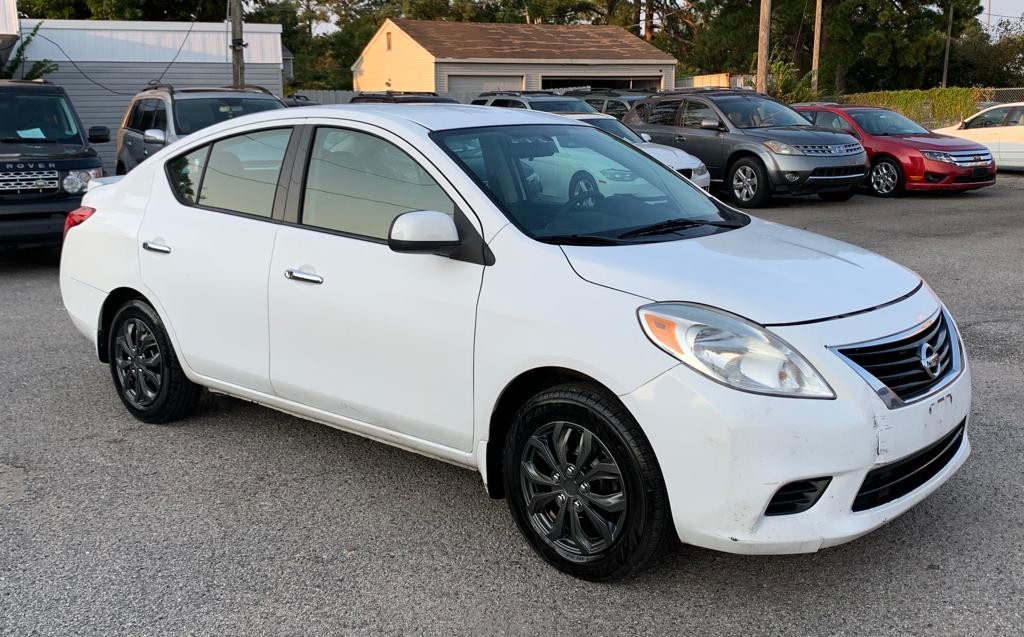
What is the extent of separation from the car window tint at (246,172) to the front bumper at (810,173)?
1159 centimetres

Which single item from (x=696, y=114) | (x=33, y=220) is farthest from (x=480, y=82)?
(x=33, y=220)

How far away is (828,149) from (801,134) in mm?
470

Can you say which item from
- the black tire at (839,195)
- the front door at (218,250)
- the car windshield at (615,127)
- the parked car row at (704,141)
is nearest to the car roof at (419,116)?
the front door at (218,250)

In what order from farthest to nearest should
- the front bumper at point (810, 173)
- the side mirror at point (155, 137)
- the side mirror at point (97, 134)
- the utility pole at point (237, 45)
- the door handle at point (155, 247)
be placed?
the utility pole at point (237, 45)
the front bumper at point (810, 173)
the side mirror at point (155, 137)
the side mirror at point (97, 134)
the door handle at point (155, 247)

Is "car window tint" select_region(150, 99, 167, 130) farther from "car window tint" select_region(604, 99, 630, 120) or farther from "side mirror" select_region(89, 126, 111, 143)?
"car window tint" select_region(604, 99, 630, 120)

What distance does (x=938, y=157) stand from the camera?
16.3 meters

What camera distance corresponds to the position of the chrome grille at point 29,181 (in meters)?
9.96

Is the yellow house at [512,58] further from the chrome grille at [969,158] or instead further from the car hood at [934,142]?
the chrome grille at [969,158]

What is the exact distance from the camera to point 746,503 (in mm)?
3182

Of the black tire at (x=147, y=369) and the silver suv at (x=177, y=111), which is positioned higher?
the silver suv at (x=177, y=111)

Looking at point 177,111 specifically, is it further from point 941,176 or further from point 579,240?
point 941,176

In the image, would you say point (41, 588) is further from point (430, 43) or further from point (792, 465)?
point (430, 43)

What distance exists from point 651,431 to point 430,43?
38479 millimetres

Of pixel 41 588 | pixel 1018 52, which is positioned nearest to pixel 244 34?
pixel 41 588
